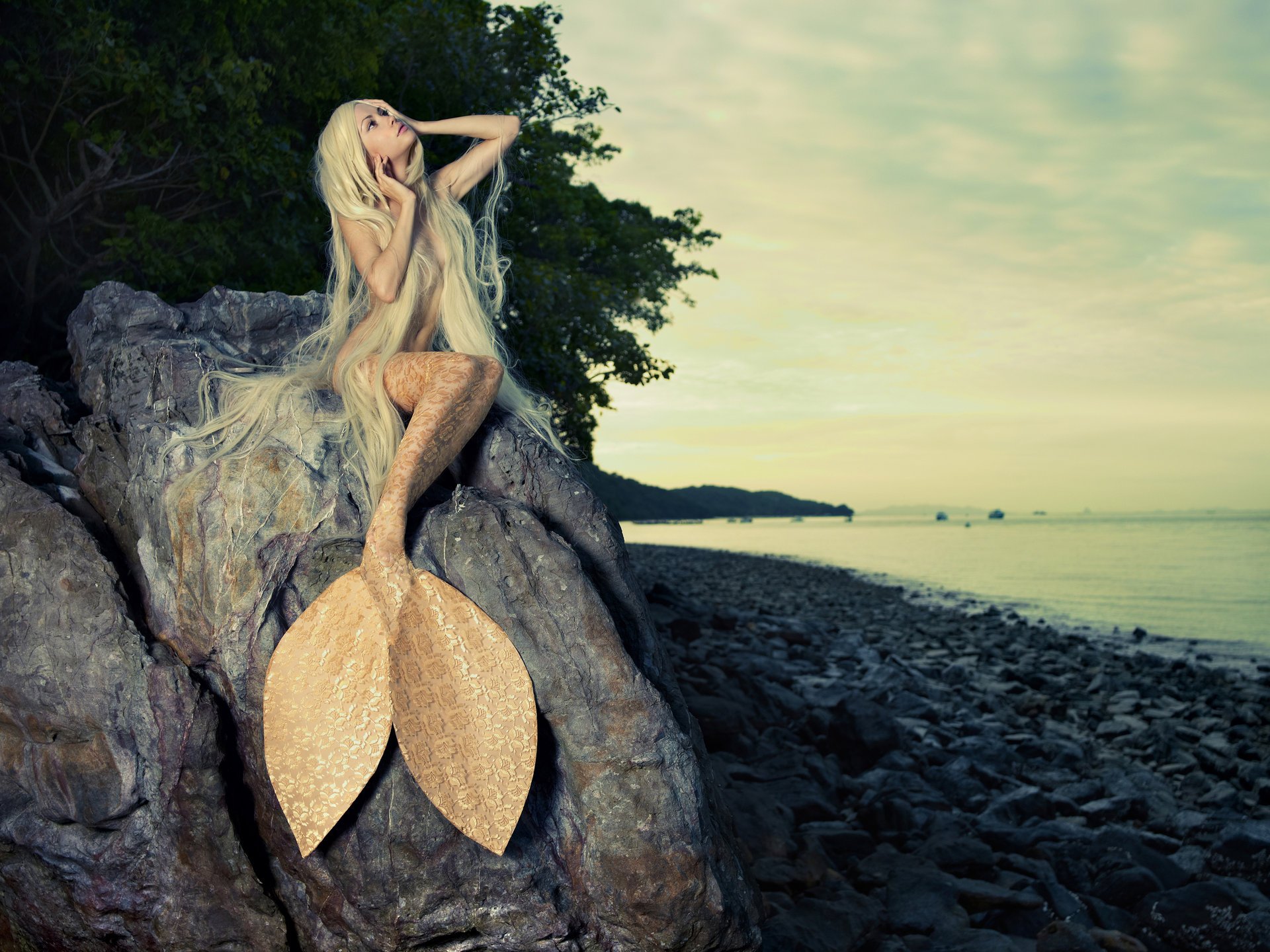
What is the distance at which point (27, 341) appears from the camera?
Result: 823 centimetres

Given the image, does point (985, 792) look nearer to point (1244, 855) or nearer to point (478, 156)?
point (1244, 855)

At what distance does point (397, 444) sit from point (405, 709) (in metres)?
1.01

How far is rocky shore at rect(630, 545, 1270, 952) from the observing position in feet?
15.6

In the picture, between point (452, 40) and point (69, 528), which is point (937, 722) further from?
point (452, 40)

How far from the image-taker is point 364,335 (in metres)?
3.75

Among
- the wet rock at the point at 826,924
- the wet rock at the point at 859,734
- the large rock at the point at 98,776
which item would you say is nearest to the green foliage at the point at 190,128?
the large rock at the point at 98,776

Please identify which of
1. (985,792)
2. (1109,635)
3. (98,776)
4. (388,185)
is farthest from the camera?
(1109,635)

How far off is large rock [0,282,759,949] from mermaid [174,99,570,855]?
0.12 metres

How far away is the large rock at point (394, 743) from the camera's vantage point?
3.08 m

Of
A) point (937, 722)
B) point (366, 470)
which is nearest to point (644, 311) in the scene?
point (937, 722)

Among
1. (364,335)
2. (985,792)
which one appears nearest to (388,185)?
(364,335)

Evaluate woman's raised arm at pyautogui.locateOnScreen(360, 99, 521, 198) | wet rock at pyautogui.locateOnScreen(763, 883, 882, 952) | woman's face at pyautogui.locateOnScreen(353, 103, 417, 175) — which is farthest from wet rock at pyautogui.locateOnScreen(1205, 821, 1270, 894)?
woman's face at pyautogui.locateOnScreen(353, 103, 417, 175)

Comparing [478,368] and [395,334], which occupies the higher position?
[395,334]

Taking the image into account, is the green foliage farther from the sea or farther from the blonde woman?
the sea
